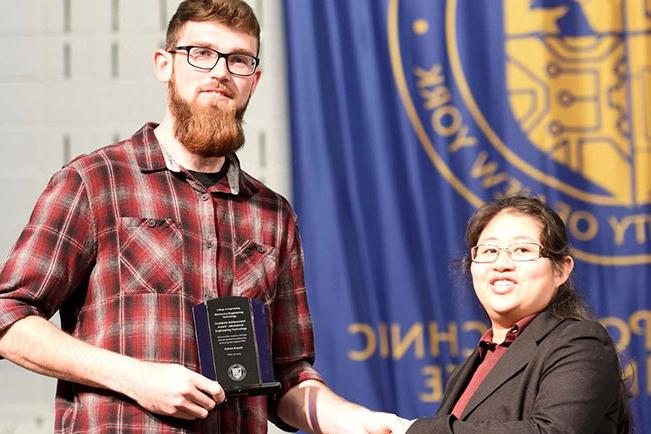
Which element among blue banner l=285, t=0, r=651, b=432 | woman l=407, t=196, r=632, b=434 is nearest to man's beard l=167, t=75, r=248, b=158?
woman l=407, t=196, r=632, b=434

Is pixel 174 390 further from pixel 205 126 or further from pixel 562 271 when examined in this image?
pixel 562 271

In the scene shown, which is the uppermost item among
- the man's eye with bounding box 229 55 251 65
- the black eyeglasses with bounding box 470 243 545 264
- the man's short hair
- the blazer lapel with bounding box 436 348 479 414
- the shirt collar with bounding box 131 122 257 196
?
the man's short hair

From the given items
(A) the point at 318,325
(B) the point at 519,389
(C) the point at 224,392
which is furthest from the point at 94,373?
(A) the point at 318,325

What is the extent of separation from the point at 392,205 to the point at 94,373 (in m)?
1.62

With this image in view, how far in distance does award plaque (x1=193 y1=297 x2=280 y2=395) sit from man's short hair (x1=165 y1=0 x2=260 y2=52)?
0.50 metres

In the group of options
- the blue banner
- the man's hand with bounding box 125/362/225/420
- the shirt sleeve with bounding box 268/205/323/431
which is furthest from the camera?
the blue banner

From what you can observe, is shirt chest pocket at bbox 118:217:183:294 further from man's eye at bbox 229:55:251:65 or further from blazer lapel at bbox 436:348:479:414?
blazer lapel at bbox 436:348:479:414

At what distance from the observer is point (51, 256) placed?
76.4 inches

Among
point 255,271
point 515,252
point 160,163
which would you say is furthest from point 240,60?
point 515,252

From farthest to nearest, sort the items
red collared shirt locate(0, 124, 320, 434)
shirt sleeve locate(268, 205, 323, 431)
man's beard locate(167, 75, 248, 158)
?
shirt sleeve locate(268, 205, 323, 431), man's beard locate(167, 75, 248, 158), red collared shirt locate(0, 124, 320, 434)

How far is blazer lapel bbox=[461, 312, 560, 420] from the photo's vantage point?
2.01 metres

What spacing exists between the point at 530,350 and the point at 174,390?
62 centimetres

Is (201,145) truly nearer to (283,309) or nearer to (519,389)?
(283,309)

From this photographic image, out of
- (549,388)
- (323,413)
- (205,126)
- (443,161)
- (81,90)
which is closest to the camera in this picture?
(549,388)
